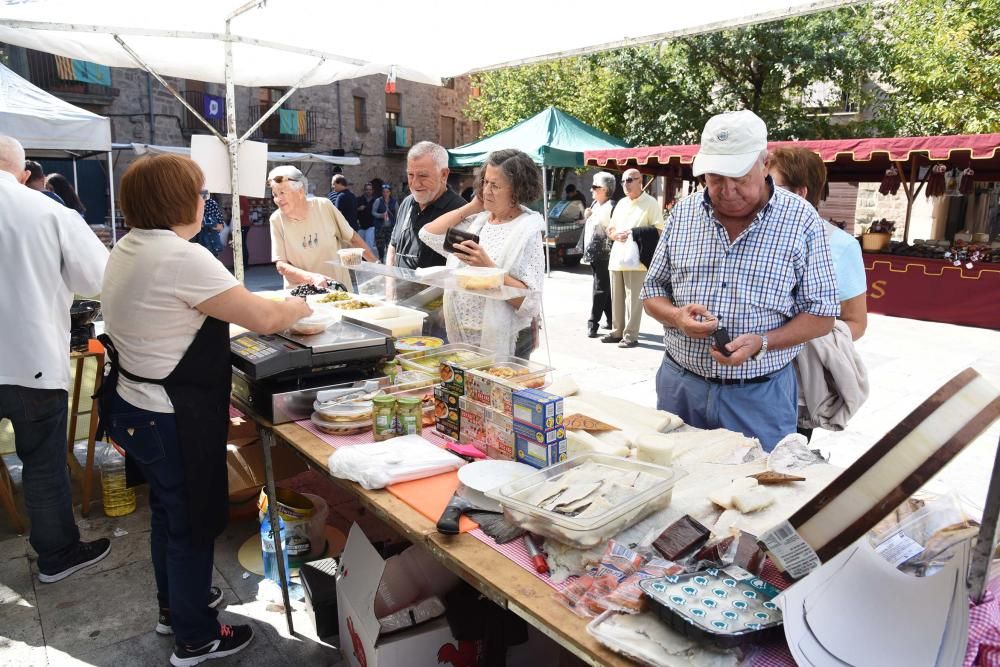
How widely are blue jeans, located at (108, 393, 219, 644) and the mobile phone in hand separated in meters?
1.81

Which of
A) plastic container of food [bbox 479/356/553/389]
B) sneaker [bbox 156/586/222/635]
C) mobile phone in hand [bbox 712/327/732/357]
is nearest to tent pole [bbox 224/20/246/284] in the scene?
sneaker [bbox 156/586/222/635]

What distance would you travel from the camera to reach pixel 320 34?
477cm

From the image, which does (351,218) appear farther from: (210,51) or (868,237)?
(868,237)

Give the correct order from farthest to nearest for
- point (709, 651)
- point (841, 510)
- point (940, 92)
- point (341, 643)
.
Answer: point (940, 92)
point (341, 643)
point (841, 510)
point (709, 651)

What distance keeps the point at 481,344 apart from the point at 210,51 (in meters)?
3.65

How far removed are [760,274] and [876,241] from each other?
28.9 feet

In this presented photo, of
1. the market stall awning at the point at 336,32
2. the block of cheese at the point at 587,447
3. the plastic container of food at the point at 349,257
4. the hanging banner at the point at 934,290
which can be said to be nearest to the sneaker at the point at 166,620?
the block of cheese at the point at 587,447

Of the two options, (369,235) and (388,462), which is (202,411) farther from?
(369,235)

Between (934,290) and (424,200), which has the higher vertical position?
(424,200)

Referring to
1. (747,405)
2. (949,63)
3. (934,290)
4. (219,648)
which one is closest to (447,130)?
(949,63)

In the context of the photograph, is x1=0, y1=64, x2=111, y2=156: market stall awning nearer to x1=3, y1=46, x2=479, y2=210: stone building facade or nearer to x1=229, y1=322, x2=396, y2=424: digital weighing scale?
x1=229, y1=322, x2=396, y2=424: digital weighing scale

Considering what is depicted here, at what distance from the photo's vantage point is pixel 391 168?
82.8 ft

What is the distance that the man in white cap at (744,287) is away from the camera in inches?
93.1

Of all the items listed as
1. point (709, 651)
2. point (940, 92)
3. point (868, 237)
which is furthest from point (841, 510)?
point (940, 92)
